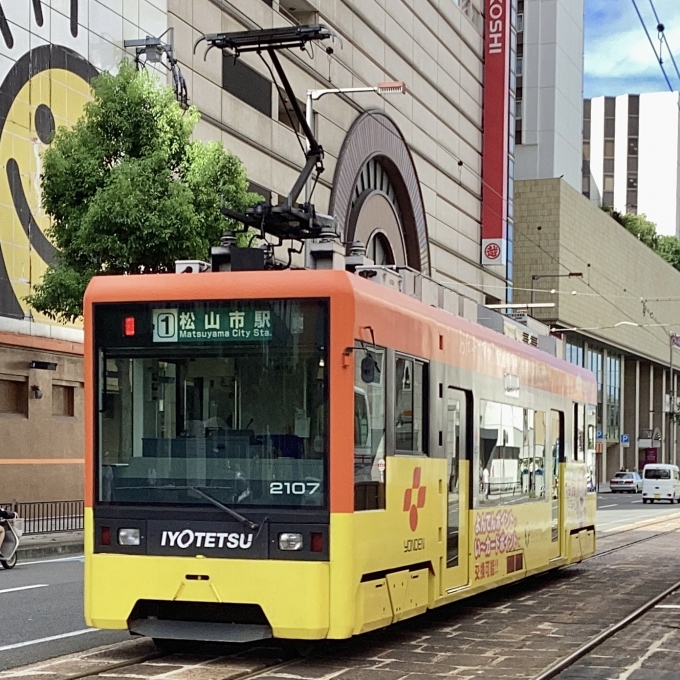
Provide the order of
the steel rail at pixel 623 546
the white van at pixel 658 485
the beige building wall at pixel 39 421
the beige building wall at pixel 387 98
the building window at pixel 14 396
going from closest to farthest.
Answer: the steel rail at pixel 623 546 < the beige building wall at pixel 39 421 < the building window at pixel 14 396 < the beige building wall at pixel 387 98 < the white van at pixel 658 485

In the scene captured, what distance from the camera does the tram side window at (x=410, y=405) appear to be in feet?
35.1

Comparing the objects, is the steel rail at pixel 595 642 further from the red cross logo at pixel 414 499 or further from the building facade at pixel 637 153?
the building facade at pixel 637 153

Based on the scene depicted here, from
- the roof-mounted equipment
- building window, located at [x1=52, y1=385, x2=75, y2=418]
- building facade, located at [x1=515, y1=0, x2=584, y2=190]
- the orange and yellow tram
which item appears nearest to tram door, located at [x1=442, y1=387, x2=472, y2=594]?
the orange and yellow tram

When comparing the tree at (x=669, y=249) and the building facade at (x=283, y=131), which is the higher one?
the tree at (x=669, y=249)

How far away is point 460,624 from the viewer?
1270cm

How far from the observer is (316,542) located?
9547 millimetres

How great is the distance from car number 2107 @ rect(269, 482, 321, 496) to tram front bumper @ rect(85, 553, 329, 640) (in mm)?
496

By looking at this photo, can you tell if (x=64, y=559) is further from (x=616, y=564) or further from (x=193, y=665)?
(x=193, y=665)

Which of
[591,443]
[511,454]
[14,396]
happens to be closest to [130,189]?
[14,396]

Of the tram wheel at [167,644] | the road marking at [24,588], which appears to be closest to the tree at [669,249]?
the road marking at [24,588]

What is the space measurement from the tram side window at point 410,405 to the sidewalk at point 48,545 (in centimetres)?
1284

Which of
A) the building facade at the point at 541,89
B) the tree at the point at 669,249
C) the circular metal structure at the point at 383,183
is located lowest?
the circular metal structure at the point at 383,183

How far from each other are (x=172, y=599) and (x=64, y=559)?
1293cm

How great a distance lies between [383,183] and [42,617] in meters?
41.7
